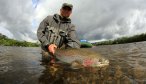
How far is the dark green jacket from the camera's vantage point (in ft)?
28.5

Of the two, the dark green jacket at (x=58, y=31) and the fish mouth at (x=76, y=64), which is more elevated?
the dark green jacket at (x=58, y=31)

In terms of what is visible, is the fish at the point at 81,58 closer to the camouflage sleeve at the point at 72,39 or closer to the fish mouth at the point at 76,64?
the fish mouth at the point at 76,64

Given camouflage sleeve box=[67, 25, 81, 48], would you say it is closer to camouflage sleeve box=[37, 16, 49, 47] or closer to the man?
the man

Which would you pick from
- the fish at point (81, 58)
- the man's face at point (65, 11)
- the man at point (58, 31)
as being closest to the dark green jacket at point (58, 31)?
the man at point (58, 31)

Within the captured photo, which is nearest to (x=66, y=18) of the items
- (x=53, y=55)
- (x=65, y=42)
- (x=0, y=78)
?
(x=65, y=42)

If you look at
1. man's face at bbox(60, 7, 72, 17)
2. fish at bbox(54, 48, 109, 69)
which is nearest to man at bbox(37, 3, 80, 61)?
man's face at bbox(60, 7, 72, 17)

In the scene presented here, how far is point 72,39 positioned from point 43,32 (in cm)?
104

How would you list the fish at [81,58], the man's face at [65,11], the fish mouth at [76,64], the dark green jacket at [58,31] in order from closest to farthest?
the fish at [81,58] → the fish mouth at [76,64] → the man's face at [65,11] → the dark green jacket at [58,31]

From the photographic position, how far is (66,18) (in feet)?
28.9

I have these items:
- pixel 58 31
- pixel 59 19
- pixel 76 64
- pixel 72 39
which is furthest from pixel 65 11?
pixel 76 64

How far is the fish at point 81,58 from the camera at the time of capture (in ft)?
22.9

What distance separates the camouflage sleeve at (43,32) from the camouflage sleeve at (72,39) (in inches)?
33.2

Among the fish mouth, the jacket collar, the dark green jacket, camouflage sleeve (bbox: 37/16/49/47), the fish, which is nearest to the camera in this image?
the fish

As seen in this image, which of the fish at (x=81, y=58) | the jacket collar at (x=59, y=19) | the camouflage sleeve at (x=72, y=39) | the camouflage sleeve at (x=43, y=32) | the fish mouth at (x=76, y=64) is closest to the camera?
the fish at (x=81, y=58)
